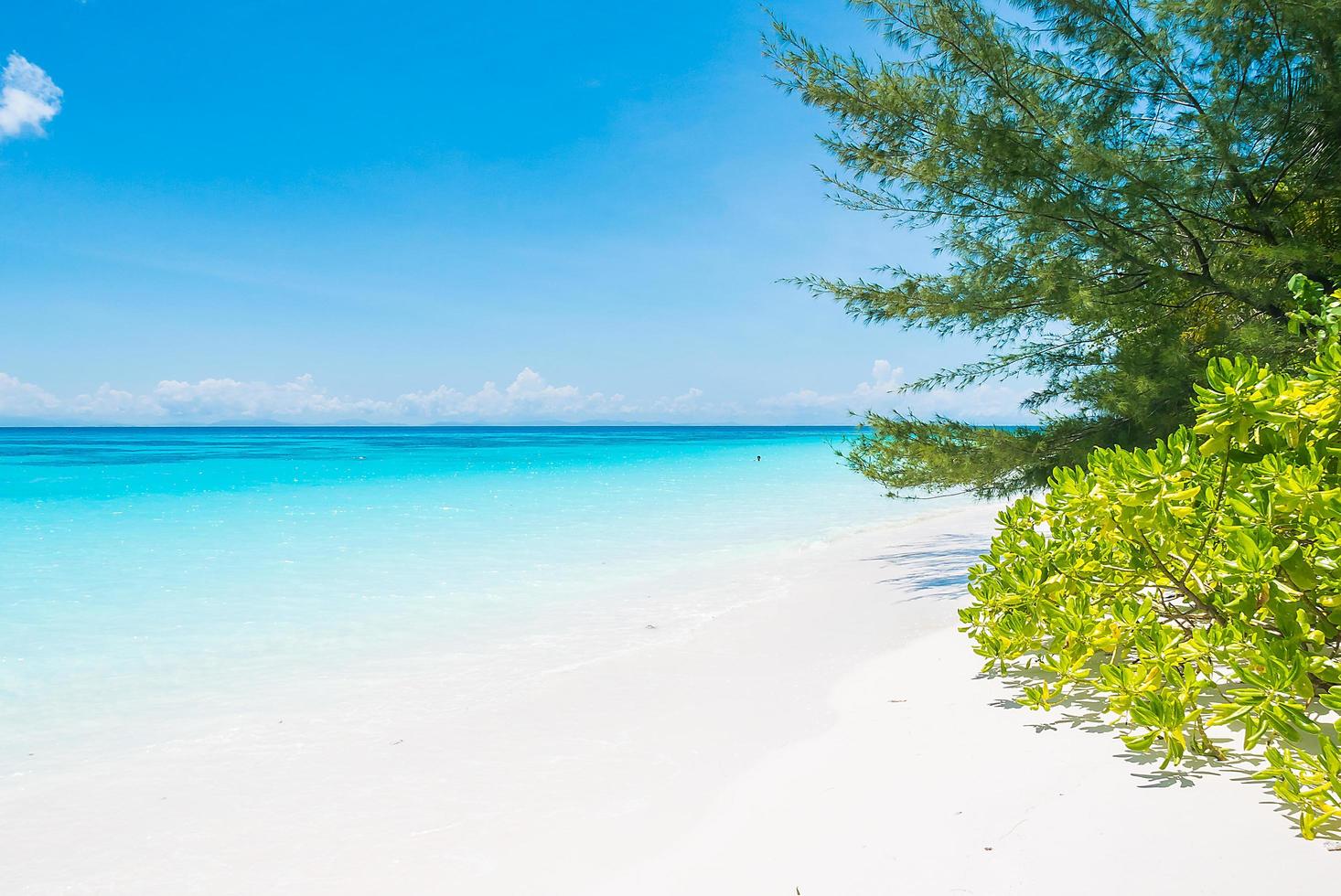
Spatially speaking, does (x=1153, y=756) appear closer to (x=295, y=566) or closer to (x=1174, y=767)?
(x=1174, y=767)

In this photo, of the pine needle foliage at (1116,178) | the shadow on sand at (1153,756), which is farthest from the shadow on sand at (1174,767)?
the pine needle foliage at (1116,178)

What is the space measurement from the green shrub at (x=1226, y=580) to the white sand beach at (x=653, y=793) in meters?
0.20

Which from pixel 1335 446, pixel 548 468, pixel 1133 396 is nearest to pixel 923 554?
pixel 1133 396

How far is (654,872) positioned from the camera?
2340 millimetres

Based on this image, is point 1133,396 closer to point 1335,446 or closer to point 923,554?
point 1335,446

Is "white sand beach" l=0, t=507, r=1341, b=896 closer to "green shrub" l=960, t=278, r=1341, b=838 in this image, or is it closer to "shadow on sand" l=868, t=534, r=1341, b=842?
"shadow on sand" l=868, t=534, r=1341, b=842

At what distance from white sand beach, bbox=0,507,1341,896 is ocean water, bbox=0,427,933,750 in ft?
3.12

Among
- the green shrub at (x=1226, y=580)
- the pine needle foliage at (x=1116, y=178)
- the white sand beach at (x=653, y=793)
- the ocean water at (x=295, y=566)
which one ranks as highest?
the pine needle foliage at (x=1116, y=178)

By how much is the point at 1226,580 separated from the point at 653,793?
86.7 inches

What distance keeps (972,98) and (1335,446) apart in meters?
4.30

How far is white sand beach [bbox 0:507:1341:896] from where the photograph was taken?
1992mm

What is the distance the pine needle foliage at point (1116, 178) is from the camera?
5.02 meters

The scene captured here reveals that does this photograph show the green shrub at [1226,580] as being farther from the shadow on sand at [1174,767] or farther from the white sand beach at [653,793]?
the white sand beach at [653,793]

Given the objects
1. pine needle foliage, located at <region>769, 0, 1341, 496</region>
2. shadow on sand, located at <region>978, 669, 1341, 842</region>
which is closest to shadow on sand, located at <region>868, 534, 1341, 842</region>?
shadow on sand, located at <region>978, 669, 1341, 842</region>
